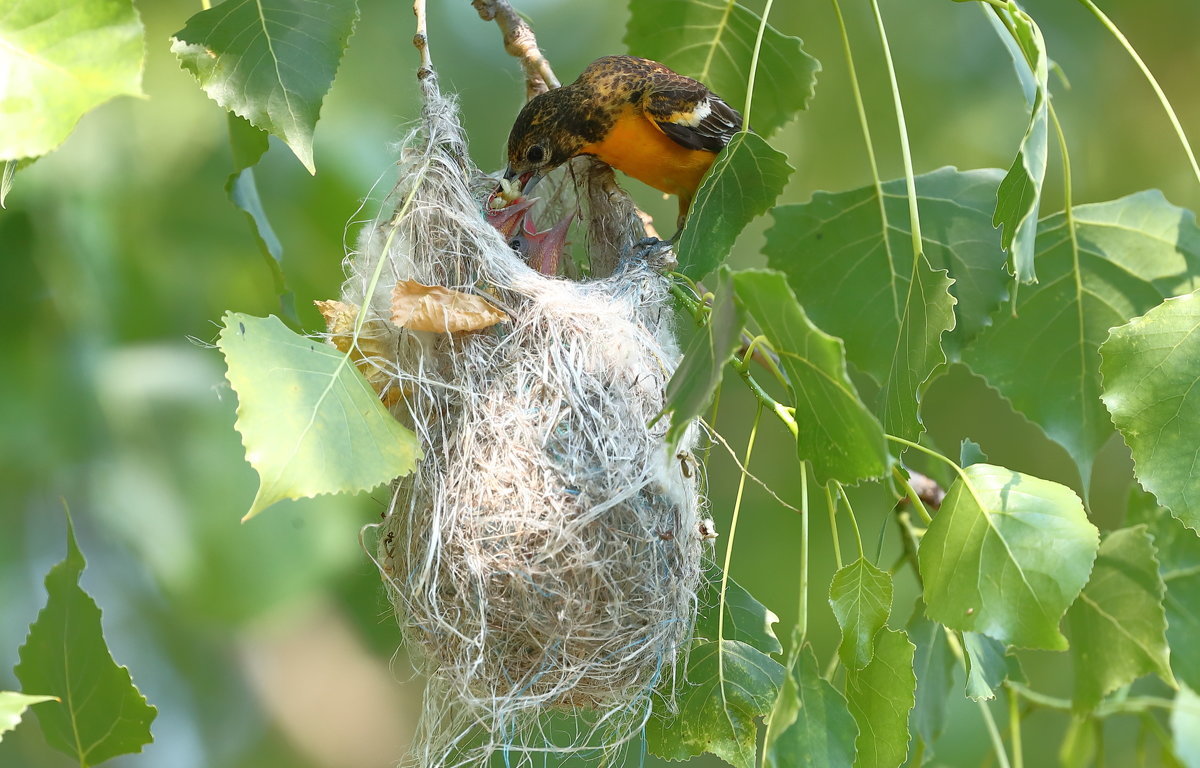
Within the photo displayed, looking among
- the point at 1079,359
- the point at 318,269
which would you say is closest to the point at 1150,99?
the point at 1079,359

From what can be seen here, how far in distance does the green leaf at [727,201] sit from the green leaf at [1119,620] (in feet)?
2.81

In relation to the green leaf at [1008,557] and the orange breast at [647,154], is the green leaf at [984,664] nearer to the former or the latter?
the green leaf at [1008,557]

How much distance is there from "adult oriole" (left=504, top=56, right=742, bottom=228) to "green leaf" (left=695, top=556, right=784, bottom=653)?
90 centimetres

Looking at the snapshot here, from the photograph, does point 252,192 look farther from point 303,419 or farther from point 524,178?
point 303,419

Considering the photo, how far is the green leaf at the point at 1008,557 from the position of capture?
1.16 metres

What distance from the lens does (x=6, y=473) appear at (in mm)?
2910

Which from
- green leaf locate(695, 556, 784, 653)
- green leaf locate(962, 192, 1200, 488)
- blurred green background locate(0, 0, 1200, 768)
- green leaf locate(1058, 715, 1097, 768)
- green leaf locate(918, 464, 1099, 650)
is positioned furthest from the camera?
blurred green background locate(0, 0, 1200, 768)

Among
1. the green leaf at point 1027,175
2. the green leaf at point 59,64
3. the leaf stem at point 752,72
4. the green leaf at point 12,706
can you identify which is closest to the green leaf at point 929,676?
the green leaf at point 1027,175

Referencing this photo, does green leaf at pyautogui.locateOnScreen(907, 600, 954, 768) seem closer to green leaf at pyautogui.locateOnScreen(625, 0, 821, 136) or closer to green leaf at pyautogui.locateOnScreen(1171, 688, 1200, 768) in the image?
green leaf at pyautogui.locateOnScreen(1171, 688, 1200, 768)

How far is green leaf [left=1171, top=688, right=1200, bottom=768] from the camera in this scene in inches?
80.2

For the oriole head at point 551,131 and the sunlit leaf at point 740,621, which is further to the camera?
the oriole head at point 551,131

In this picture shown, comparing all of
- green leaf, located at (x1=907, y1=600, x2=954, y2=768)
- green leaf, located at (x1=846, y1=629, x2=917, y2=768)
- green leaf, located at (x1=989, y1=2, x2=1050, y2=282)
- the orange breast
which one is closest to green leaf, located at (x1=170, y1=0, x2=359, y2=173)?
the orange breast

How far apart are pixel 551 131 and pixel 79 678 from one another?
1241 mm

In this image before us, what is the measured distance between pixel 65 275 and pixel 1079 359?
2462 mm
